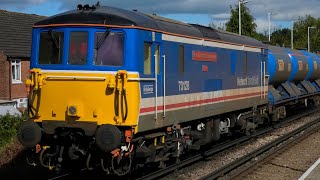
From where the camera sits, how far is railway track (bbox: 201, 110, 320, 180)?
36.5 ft

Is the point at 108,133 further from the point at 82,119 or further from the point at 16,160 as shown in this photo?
the point at 16,160

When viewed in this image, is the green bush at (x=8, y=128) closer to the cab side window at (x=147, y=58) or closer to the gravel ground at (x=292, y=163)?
the cab side window at (x=147, y=58)

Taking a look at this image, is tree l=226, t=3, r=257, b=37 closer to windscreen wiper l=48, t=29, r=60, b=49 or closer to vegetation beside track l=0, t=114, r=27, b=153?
vegetation beside track l=0, t=114, r=27, b=153

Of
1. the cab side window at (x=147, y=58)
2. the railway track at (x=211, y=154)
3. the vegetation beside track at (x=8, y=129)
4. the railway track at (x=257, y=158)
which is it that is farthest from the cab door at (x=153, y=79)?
the vegetation beside track at (x=8, y=129)

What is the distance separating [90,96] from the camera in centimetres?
870

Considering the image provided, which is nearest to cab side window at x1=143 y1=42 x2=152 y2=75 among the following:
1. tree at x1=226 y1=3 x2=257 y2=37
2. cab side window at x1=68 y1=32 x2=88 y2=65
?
cab side window at x1=68 y1=32 x2=88 y2=65

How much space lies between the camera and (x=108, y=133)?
8430mm

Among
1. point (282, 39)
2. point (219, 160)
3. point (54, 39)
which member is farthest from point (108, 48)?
point (282, 39)

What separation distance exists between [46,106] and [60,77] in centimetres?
61

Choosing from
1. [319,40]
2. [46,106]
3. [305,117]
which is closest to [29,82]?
[46,106]

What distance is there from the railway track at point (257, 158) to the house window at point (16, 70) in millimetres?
17720

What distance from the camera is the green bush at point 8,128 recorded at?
51.1 feet

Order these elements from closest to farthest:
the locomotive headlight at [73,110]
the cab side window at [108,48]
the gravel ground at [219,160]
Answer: the locomotive headlight at [73,110] → the cab side window at [108,48] → the gravel ground at [219,160]

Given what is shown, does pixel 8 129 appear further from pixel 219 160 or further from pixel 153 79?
pixel 153 79
